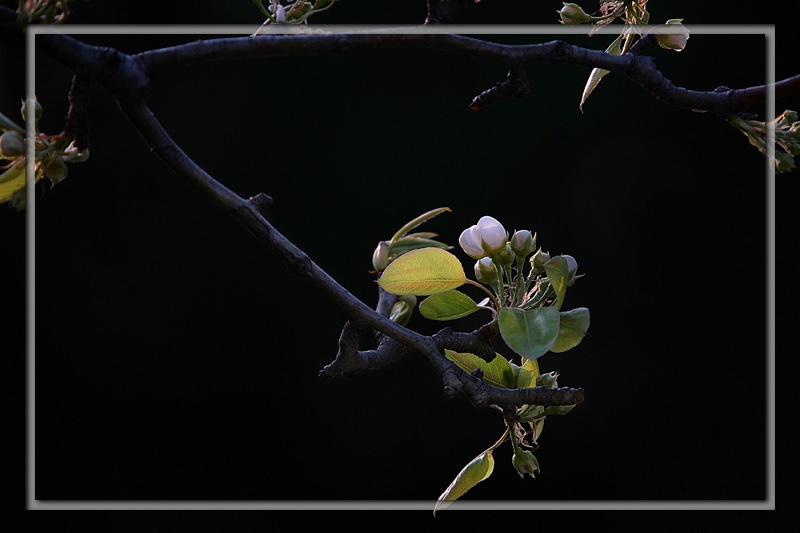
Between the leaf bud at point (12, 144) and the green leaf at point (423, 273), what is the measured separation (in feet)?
0.55

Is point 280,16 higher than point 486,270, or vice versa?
point 280,16

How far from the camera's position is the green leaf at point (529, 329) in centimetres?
31

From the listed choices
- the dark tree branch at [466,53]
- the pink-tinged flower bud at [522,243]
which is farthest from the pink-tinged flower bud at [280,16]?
the pink-tinged flower bud at [522,243]

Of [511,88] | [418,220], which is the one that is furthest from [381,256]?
[511,88]

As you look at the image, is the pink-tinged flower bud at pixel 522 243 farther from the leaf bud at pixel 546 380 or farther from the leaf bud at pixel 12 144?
the leaf bud at pixel 12 144

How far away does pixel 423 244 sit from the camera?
1.51 feet

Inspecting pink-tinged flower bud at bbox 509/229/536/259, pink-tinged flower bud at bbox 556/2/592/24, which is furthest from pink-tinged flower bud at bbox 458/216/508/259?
pink-tinged flower bud at bbox 556/2/592/24

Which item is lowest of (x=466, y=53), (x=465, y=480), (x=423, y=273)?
(x=465, y=480)

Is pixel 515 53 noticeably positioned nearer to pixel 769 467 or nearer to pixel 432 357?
pixel 432 357

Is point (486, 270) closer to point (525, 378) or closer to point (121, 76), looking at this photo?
point (525, 378)

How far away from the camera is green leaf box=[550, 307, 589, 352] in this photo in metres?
0.34

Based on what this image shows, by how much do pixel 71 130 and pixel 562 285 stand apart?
0.23 m

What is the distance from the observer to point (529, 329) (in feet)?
1.05

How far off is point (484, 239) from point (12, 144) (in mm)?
219
